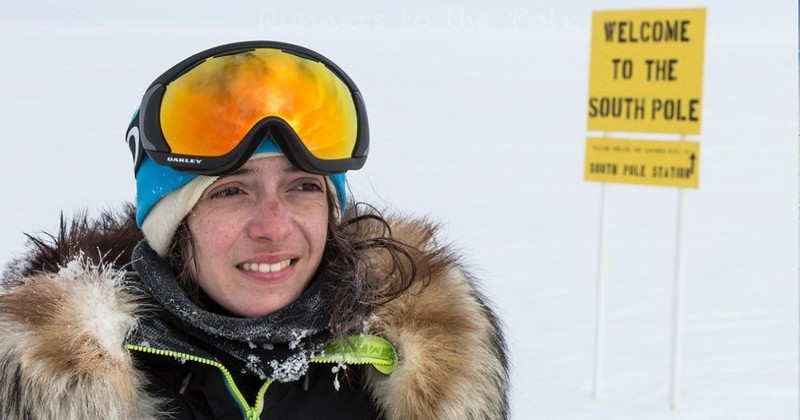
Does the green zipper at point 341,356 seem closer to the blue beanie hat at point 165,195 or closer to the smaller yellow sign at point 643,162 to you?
the blue beanie hat at point 165,195

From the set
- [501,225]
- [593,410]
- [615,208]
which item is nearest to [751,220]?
[615,208]

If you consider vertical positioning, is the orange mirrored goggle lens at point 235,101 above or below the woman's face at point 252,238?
above

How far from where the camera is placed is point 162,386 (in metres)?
1.65

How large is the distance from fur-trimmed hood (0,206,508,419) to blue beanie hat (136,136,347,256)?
0.10 m

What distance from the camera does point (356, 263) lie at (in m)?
1.78

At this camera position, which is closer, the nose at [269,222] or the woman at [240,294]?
the woman at [240,294]

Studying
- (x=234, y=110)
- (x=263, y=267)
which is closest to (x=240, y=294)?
(x=263, y=267)

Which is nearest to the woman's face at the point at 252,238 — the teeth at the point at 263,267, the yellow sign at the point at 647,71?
the teeth at the point at 263,267

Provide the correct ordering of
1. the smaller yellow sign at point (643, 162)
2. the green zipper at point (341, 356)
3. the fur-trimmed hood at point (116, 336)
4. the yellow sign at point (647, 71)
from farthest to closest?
the smaller yellow sign at point (643, 162) → the yellow sign at point (647, 71) → the green zipper at point (341, 356) → the fur-trimmed hood at point (116, 336)

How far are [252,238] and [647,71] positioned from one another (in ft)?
13.4

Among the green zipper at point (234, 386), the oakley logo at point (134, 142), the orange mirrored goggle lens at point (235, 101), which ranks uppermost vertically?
the orange mirrored goggle lens at point (235, 101)

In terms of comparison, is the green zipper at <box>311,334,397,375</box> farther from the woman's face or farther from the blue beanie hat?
the blue beanie hat

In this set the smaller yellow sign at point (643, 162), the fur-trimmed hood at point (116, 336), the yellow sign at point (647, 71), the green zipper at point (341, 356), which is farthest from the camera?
the smaller yellow sign at point (643, 162)

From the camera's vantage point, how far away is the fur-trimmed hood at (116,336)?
1493 mm
